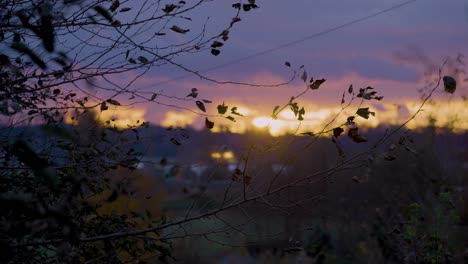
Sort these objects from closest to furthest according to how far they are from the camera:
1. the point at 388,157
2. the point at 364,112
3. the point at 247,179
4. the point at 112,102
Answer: the point at 364,112 < the point at 247,179 < the point at 388,157 < the point at 112,102

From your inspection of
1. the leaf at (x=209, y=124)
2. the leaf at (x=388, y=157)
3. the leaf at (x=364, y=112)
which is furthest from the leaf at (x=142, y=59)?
the leaf at (x=388, y=157)

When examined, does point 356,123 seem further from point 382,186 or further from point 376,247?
point 382,186

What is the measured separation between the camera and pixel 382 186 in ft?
56.2

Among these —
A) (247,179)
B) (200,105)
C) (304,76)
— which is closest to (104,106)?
(200,105)

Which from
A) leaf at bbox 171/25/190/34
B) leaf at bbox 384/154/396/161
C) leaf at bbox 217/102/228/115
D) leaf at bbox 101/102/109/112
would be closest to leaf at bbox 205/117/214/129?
leaf at bbox 217/102/228/115

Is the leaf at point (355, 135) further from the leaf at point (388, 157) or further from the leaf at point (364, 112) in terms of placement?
the leaf at point (388, 157)

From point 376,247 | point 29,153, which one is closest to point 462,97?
point 376,247

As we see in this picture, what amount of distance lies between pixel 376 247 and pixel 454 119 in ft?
10.7

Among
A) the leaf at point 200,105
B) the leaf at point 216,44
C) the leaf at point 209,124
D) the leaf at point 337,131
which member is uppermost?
the leaf at point 216,44

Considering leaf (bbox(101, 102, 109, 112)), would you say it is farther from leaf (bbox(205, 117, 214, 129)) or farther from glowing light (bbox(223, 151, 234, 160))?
glowing light (bbox(223, 151, 234, 160))

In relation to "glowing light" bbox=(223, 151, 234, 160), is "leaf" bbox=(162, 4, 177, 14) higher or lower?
higher

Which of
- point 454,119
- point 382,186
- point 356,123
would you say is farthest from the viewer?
point 382,186

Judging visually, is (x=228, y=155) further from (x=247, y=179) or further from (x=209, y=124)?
(x=209, y=124)

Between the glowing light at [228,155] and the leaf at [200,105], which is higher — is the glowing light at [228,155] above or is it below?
below
